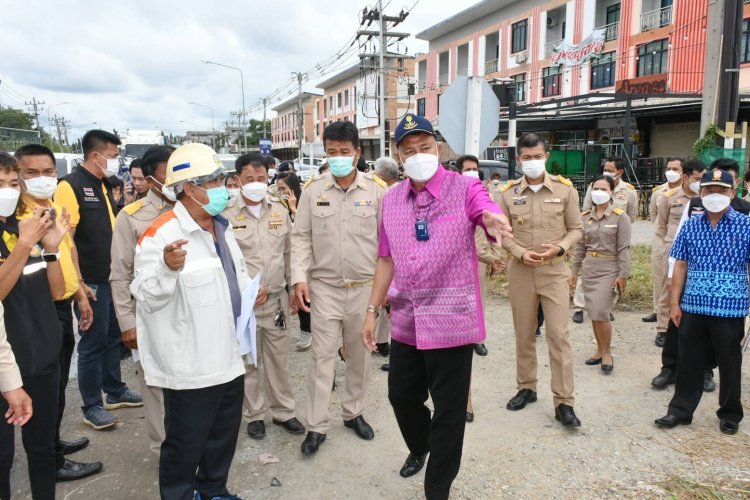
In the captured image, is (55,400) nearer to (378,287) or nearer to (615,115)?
(378,287)

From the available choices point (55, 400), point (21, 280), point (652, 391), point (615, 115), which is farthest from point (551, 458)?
point (615, 115)

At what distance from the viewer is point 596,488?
3.08 meters

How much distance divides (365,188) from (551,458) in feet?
7.13

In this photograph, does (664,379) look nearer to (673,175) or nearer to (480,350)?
(480,350)

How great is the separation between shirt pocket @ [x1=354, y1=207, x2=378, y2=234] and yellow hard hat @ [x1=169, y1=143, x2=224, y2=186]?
135 cm

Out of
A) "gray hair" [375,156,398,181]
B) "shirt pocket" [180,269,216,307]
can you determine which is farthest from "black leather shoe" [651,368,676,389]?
"shirt pocket" [180,269,216,307]

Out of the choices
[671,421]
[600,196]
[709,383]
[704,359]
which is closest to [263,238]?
[600,196]

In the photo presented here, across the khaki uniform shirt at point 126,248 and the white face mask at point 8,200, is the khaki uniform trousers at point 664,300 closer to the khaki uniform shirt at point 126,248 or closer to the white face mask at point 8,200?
the khaki uniform shirt at point 126,248

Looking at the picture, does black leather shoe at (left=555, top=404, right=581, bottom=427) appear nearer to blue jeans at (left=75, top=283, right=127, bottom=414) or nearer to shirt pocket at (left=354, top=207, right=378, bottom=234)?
shirt pocket at (left=354, top=207, right=378, bottom=234)

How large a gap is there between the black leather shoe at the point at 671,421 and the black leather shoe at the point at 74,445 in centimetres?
400

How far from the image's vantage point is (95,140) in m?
4.09

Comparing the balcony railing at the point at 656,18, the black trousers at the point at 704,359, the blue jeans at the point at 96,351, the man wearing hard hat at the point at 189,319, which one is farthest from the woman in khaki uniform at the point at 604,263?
the balcony railing at the point at 656,18

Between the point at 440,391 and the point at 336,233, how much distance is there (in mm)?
1421

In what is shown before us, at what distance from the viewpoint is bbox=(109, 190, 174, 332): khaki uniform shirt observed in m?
3.28
